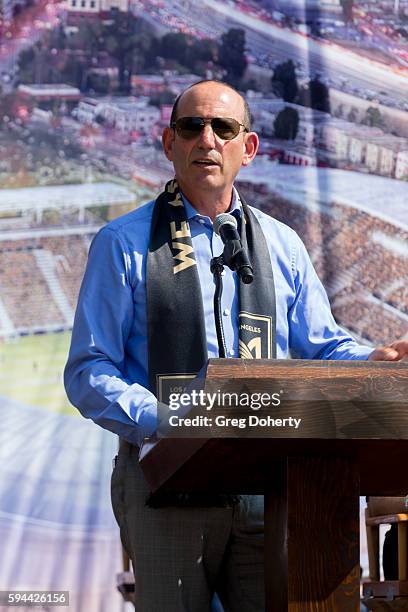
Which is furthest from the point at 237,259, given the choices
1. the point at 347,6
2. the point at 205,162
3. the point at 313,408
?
the point at 347,6

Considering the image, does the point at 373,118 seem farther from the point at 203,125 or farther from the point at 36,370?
the point at 203,125

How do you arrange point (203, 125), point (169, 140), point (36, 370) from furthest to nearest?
point (36, 370)
point (169, 140)
point (203, 125)

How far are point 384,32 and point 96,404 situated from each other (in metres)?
3.08

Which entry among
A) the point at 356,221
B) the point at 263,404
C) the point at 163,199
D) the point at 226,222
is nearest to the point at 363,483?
the point at 263,404

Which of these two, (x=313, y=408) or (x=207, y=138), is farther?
(x=207, y=138)

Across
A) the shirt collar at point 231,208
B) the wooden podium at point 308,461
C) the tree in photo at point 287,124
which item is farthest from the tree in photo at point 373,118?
the wooden podium at point 308,461

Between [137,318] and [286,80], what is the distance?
2.61 meters

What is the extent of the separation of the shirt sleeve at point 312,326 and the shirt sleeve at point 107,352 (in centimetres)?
44

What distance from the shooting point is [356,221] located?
489cm

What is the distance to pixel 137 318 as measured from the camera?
2.60 meters

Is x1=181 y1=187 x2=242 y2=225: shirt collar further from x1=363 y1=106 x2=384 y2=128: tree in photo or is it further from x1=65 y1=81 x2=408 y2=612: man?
x1=363 y1=106 x2=384 y2=128: tree in photo

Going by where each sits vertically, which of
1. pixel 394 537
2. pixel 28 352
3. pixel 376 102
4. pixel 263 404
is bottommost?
pixel 394 537

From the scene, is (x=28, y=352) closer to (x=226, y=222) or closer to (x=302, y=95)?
(x=302, y=95)

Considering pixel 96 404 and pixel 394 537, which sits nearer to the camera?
pixel 96 404
